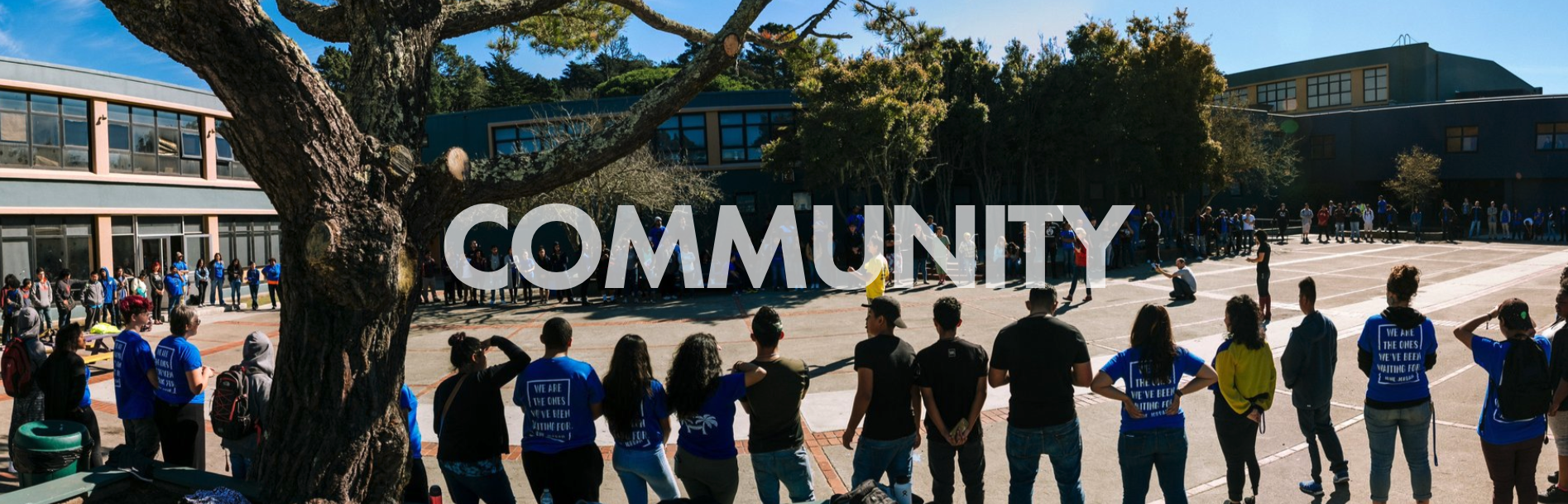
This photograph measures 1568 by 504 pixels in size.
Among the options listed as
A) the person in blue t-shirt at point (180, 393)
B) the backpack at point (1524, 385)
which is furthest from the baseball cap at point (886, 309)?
the person in blue t-shirt at point (180, 393)

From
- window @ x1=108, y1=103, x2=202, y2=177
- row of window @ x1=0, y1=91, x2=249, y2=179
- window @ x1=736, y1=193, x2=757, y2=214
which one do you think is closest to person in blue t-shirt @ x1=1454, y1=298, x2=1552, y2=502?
row of window @ x1=0, y1=91, x2=249, y2=179

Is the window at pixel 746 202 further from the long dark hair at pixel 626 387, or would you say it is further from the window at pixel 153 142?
the long dark hair at pixel 626 387

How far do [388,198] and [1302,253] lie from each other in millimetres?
27629

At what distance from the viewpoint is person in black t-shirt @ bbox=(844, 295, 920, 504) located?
5.26 m

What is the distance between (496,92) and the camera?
2084 inches

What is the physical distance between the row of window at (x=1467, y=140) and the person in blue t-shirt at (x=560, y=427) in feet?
148

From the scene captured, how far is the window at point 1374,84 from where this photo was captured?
49406 millimetres

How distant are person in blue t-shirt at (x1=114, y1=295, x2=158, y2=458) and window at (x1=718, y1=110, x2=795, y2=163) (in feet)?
84.7

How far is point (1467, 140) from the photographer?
3850 cm

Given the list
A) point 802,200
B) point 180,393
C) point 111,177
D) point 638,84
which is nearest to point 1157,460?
point 180,393

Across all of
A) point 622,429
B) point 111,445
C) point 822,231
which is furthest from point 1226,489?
point 822,231

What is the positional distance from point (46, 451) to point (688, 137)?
87.9 feet

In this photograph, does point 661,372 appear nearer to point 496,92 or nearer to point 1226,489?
point 1226,489

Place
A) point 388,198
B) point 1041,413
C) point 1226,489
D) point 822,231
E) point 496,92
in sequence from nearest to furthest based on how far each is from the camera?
point 388,198, point 1041,413, point 1226,489, point 822,231, point 496,92
